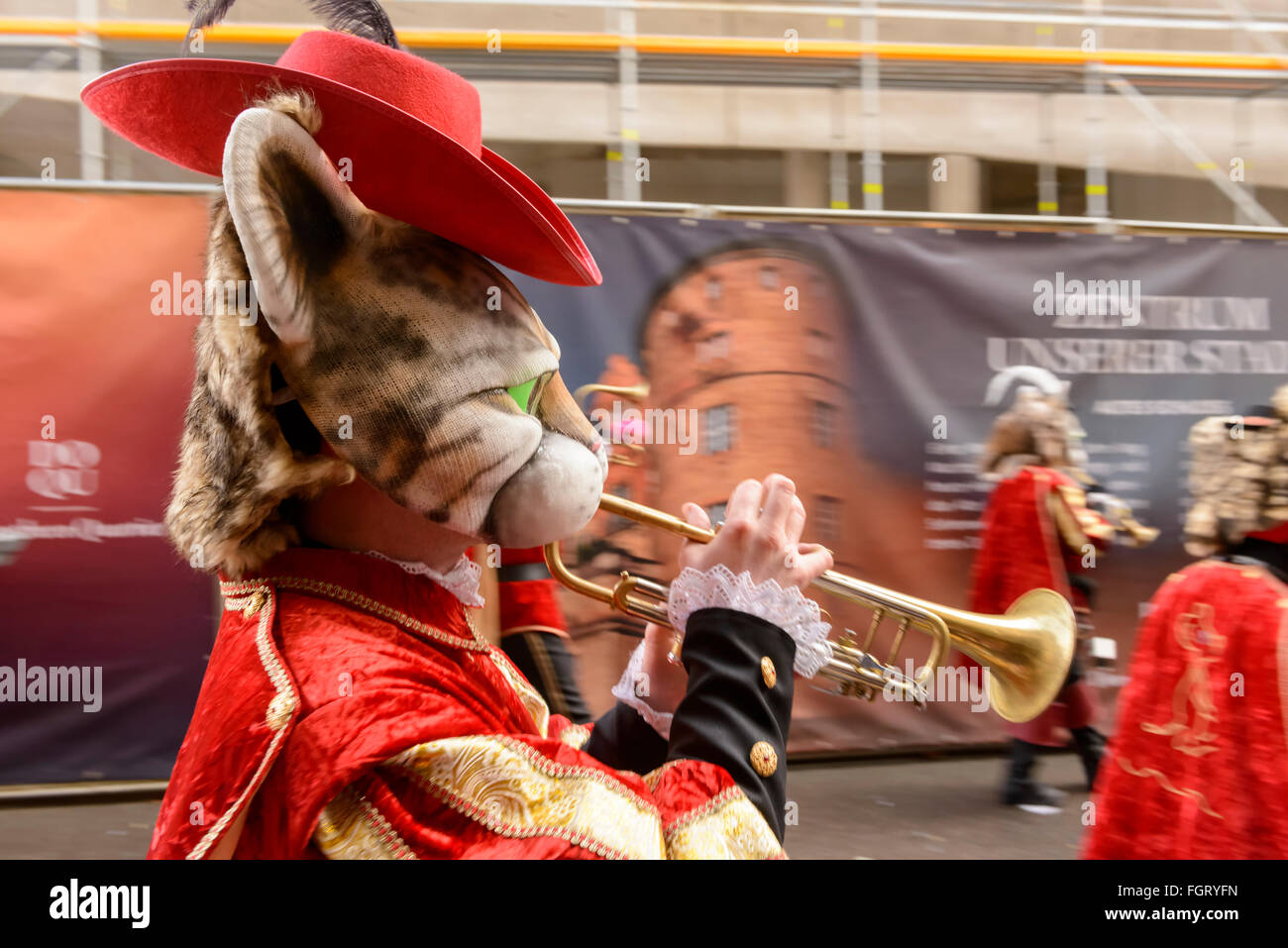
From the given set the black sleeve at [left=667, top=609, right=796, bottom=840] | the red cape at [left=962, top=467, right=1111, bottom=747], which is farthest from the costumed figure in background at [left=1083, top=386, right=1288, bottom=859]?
the red cape at [left=962, top=467, right=1111, bottom=747]

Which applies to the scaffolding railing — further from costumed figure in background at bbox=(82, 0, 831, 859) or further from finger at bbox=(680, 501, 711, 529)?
costumed figure in background at bbox=(82, 0, 831, 859)

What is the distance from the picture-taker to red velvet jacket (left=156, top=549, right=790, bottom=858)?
1.07 m

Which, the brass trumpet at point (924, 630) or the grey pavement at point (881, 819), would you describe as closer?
the brass trumpet at point (924, 630)

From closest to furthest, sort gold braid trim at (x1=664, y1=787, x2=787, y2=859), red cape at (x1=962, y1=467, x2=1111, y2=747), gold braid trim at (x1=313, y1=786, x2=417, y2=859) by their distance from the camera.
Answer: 1. gold braid trim at (x1=313, y1=786, x2=417, y2=859)
2. gold braid trim at (x1=664, y1=787, x2=787, y2=859)
3. red cape at (x1=962, y1=467, x2=1111, y2=747)

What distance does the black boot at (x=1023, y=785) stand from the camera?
4426mm

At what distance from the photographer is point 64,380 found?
4.04 m

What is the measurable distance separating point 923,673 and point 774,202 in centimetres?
305

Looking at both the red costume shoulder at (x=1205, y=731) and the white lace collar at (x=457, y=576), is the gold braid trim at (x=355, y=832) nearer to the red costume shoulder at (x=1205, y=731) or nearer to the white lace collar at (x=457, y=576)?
the white lace collar at (x=457, y=576)

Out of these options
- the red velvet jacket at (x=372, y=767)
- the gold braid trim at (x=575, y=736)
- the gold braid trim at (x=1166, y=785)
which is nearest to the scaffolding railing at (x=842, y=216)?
the gold braid trim at (x=1166, y=785)

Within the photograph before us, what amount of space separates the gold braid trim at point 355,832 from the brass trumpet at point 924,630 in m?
0.65

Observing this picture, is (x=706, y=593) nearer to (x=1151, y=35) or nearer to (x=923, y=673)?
(x=923, y=673)

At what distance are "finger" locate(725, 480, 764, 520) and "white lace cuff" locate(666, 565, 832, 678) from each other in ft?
0.25
